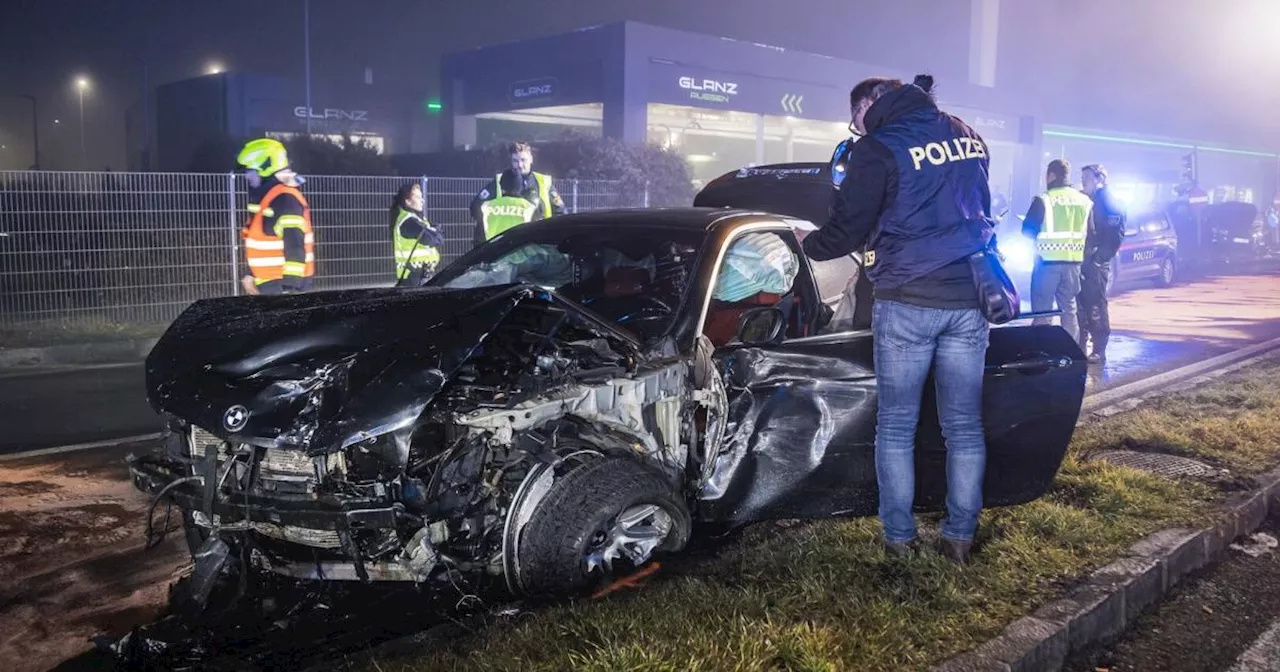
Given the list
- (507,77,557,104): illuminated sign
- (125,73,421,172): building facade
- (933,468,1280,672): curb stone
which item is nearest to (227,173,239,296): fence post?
(933,468,1280,672): curb stone

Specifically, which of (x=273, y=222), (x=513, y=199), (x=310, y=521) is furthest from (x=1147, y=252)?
(x=310, y=521)

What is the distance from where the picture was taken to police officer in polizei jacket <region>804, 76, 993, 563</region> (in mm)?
3635

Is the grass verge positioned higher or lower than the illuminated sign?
lower

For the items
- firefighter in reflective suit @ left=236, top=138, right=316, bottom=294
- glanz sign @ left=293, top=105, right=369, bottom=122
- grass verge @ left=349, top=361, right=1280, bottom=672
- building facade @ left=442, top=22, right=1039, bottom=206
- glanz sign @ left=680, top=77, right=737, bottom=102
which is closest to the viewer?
grass verge @ left=349, top=361, right=1280, bottom=672

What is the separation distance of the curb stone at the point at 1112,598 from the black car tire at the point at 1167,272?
13535 mm

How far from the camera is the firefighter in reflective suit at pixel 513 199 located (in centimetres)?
882

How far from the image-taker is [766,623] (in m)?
3.15

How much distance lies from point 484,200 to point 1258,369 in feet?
22.0

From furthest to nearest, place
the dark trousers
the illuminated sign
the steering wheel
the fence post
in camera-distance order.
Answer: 1. the illuminated sign
2. the fence post
3. the dark trousers
4. the steering wheel

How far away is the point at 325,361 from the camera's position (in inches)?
134

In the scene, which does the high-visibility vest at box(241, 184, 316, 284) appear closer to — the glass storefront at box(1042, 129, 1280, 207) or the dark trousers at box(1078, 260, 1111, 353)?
the dark trousers at box(1078, 260, 1111, 353)

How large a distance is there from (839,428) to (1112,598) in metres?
1.16

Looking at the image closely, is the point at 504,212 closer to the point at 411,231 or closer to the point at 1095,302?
the point at 411,231

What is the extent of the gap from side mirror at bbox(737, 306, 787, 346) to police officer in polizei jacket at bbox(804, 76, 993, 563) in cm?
67
